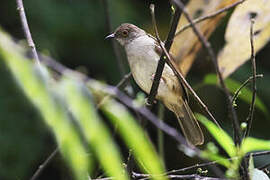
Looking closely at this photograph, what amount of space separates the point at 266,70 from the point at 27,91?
204 inches

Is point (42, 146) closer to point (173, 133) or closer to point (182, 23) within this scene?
point (182, 23)

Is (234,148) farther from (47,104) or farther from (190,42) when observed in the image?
(190,42)

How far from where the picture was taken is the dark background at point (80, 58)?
→ 5.04 m

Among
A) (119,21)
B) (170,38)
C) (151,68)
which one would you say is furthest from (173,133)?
(119,21)

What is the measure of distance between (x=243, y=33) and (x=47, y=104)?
2.84 metres

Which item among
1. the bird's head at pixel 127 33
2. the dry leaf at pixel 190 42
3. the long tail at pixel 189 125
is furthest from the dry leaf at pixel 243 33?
the bird's head at pixel 127 33

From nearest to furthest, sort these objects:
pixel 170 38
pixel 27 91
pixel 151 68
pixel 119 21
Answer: pixel 27 91, pixel 170 38, pixel 151 68, pixel 119 21

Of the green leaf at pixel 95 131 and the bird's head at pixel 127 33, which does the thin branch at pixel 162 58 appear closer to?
the green leaf at pixel 95 131

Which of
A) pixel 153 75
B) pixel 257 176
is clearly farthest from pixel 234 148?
pixel 153 75

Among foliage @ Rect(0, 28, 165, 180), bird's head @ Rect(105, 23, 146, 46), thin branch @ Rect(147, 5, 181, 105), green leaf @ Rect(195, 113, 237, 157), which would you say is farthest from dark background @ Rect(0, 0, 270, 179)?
foliage @ Rect(0, 28, 165, 180)

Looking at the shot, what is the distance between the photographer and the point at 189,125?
4289mm

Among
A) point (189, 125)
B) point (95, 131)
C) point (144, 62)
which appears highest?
point (95, 131)

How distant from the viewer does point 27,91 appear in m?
1.11

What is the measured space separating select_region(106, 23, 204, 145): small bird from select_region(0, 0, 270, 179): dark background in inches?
21.7
